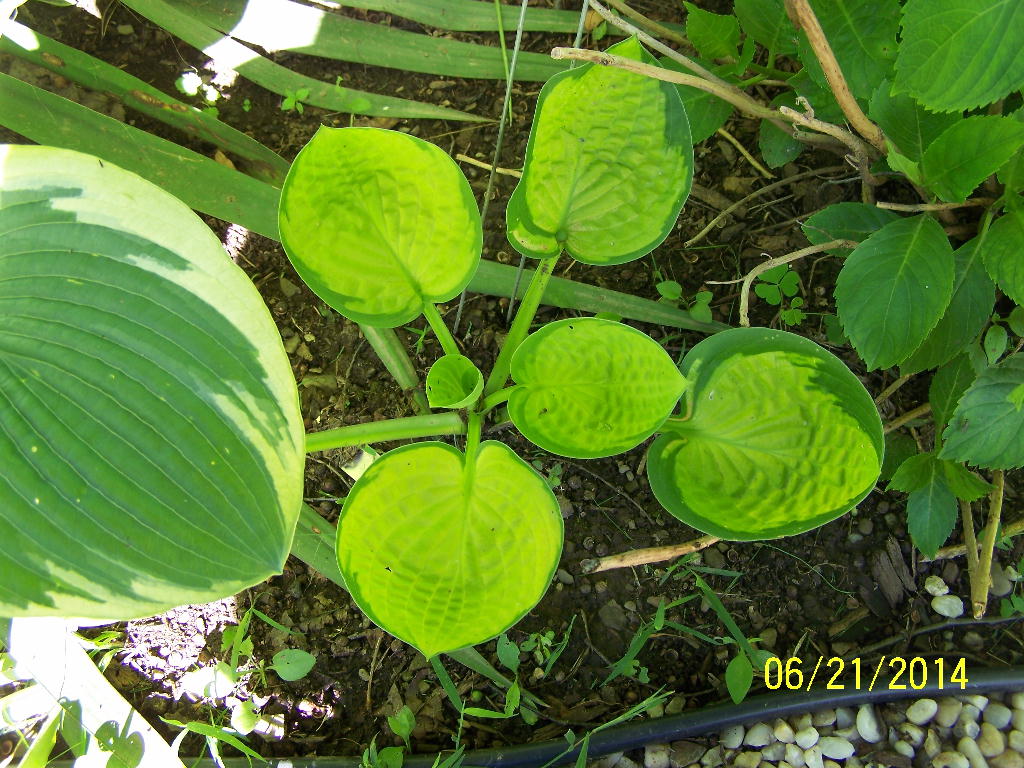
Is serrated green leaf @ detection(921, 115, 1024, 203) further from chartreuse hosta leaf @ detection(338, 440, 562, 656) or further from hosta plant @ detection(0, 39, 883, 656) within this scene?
chartreuse hosta leaf @ detection(338, 440, 562, 656)

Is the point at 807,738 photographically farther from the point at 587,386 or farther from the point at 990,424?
the point at 587,386

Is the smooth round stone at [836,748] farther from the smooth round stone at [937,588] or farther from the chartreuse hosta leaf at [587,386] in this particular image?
the chartreuse hosta leaf at [587,386]

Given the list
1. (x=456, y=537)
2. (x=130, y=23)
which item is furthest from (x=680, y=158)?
(x=130, y=23)

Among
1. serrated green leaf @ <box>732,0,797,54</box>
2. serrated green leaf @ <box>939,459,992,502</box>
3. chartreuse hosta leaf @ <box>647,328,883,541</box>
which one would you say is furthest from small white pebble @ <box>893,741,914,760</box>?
serrated green leaf @ <box>732,0,797,54</box>

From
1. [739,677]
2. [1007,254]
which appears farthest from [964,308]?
[739,677]

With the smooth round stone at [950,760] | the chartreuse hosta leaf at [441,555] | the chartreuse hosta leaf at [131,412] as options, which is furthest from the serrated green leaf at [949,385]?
the chartreuse hosta leaf at [131,412]

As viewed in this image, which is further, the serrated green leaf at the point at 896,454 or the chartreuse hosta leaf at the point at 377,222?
the serrated green leaf at the point at 896,454
